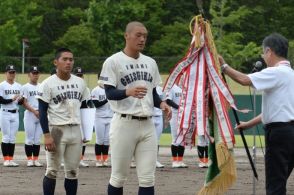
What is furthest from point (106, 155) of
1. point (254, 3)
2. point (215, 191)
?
point (254, 3)

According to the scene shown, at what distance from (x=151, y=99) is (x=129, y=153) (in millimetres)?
750

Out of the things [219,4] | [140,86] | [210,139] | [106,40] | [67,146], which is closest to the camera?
[140,86]

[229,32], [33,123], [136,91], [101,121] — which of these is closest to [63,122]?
[136,91]

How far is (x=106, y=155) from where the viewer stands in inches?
742

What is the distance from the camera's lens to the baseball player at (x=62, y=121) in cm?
1134

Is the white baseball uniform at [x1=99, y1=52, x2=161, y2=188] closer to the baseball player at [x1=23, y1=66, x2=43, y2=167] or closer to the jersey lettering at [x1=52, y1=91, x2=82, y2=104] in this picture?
the jersey lettering at [x1=52, y1=91, x2=82, y2=104]

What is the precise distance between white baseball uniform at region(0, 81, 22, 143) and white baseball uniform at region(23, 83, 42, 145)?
0.24 metres

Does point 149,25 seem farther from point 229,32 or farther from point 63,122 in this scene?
point 63,122

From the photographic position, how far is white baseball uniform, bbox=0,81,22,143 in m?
18.4

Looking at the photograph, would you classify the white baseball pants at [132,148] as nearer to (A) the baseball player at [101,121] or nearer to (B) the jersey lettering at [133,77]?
(B) the jersey lettering at [133,77]

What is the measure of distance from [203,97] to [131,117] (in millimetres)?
918

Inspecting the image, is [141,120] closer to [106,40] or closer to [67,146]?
[67,146]

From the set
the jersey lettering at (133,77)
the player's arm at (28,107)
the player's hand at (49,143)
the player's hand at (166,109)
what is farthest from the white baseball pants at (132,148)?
the player's arm at (28,107)

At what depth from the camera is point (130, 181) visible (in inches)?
600
